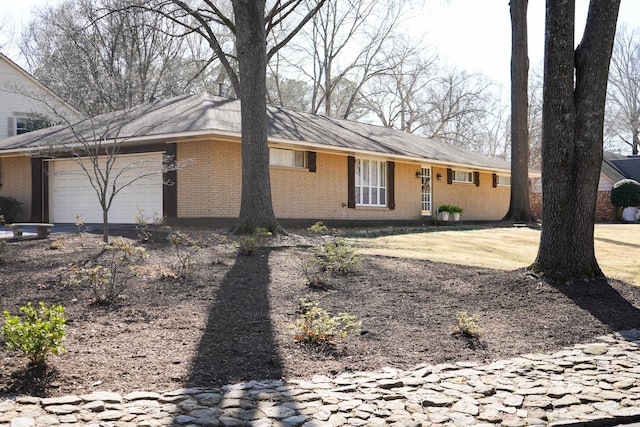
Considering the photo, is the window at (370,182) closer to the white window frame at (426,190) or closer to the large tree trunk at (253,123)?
the white window frame at (426,190)

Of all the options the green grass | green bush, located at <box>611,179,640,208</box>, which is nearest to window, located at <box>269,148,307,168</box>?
the green grass


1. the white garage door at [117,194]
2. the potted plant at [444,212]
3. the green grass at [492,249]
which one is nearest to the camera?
the green grass at [492,249]

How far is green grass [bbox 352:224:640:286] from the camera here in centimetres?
1056

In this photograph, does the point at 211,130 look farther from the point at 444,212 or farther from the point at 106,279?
the point at 444,212

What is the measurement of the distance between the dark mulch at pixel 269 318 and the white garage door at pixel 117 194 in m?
7.32

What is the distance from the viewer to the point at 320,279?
766 centimetres

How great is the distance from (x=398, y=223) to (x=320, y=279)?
14033 millimetres

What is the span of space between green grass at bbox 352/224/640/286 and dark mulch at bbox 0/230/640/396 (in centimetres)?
163

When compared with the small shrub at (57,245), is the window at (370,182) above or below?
above

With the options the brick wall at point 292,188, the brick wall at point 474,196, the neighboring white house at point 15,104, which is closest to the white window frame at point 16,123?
the neighboring white house at point 15,104

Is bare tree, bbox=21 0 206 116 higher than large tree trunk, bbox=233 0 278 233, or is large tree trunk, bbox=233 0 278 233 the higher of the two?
bare tree, bbox=21 0 206 116

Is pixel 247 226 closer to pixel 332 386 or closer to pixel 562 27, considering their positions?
pixel 562 27

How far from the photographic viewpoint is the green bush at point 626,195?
100 ft

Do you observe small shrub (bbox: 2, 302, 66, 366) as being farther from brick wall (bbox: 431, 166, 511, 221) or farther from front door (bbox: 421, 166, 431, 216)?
brick wall (bbox: 431, 166, 511, 221)
